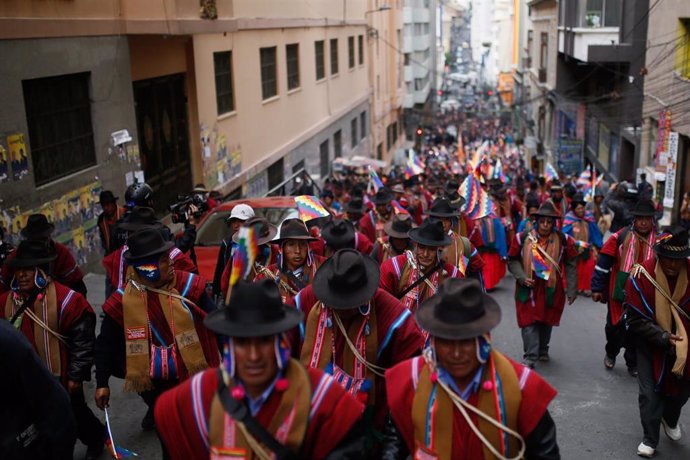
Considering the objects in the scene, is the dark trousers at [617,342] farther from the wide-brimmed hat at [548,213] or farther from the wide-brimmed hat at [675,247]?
the wide-brimmed hat at [675,247]

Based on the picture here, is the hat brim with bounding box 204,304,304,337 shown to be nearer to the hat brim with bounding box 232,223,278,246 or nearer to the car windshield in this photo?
the hat brim with bounding box 232,223,278,246

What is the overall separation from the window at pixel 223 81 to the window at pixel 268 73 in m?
2.47

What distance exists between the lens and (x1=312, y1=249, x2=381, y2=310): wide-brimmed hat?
4.44m

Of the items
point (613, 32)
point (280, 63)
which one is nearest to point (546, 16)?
point (613, 32)

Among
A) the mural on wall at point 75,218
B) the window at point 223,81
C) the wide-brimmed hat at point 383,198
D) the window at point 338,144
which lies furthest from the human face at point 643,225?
the window at point 338,144

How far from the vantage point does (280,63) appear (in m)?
22.6

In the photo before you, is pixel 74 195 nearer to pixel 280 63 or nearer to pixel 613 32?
pixel 280 63

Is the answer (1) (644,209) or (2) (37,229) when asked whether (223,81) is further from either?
(1) (644,209)

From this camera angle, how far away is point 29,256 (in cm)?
561

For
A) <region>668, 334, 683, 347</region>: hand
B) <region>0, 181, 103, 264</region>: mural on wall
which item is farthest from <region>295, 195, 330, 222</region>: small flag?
<region>668, 334, 683, 347</region>: hand

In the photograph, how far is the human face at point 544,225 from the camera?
27.7ft

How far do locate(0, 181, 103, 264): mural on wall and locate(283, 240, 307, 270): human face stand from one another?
5100mm

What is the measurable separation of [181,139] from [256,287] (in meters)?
13.7

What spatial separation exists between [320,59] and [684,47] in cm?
1266
